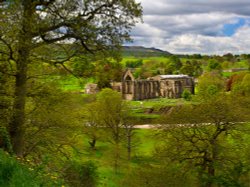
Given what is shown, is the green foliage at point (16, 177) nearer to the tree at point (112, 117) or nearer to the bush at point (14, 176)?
the bush at point (14, 176)

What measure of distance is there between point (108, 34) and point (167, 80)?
353 ft

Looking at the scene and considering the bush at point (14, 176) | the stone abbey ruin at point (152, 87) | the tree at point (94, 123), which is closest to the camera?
the bush at point (14, 176)

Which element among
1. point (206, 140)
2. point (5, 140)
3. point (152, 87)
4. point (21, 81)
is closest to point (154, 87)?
point (152, 87)

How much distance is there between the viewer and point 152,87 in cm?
12062

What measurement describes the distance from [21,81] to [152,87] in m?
106

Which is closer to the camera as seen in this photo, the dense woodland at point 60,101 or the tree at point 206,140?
the dense woodland at point 60,101

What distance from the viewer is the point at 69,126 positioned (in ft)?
66.5

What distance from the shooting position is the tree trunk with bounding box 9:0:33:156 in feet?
45.4

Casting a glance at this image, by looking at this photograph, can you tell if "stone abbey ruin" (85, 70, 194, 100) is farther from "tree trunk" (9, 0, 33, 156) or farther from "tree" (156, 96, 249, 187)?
"tree trunk" (9, 0, 33, 156)

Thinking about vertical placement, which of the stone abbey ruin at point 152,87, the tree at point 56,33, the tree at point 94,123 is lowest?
the tree at point 94,123

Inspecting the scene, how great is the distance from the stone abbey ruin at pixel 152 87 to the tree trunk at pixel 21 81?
96828 millimetres

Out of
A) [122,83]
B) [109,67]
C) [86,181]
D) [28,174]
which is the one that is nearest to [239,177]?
[86,181]

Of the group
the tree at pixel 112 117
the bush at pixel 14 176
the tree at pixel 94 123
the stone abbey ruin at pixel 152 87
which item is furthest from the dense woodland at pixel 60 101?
the stone abbey ruin at pixel 152 87

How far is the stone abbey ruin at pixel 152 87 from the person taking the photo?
115 m
